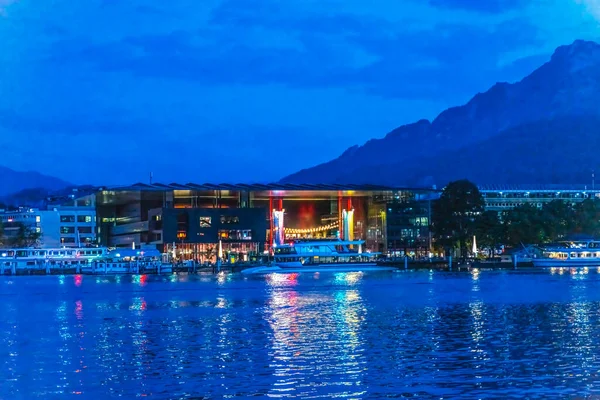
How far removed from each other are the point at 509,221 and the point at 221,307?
298 feet

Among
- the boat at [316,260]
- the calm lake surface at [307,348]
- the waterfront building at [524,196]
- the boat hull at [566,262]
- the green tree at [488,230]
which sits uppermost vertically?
the waterfront building at [524,196]

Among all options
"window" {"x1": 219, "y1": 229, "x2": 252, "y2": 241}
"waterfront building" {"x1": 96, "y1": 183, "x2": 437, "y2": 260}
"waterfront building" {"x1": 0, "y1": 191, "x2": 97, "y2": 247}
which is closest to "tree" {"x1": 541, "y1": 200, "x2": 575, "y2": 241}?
"waterfront building" {"x1": 96, "y1": 183, "x2": 437, "y2": 260}

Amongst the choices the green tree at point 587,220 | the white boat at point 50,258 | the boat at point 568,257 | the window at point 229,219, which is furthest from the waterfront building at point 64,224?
the green tree at point 587,220

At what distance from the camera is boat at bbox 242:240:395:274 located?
124750 mm

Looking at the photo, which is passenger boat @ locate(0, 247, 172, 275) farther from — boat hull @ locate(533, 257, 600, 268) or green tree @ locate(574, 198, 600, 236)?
green tree @ locate(574, 198, 600, 236)

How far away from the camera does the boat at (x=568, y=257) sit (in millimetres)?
129500

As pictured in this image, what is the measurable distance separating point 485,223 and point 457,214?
4.07 metres

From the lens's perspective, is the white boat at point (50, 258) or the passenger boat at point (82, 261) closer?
the passenger boat at point (82, 261)

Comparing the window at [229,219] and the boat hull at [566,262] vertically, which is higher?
the window at [229,219]

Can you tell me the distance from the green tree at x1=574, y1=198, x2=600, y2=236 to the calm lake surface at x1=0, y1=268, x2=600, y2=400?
86074mm

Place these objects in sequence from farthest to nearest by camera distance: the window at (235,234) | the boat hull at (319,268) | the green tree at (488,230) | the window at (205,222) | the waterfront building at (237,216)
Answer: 1. the window at (235,234)
2. the waterfront building at (237,216)
3. the window at (205,222)
4. the green tree at (488,230)
5. the boat hull at (319,268)

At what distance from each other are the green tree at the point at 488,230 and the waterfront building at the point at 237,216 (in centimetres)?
1725

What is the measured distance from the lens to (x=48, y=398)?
25375mm

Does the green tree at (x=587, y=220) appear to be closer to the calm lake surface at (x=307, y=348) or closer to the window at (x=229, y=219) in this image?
the window at (x=229, y=219)
